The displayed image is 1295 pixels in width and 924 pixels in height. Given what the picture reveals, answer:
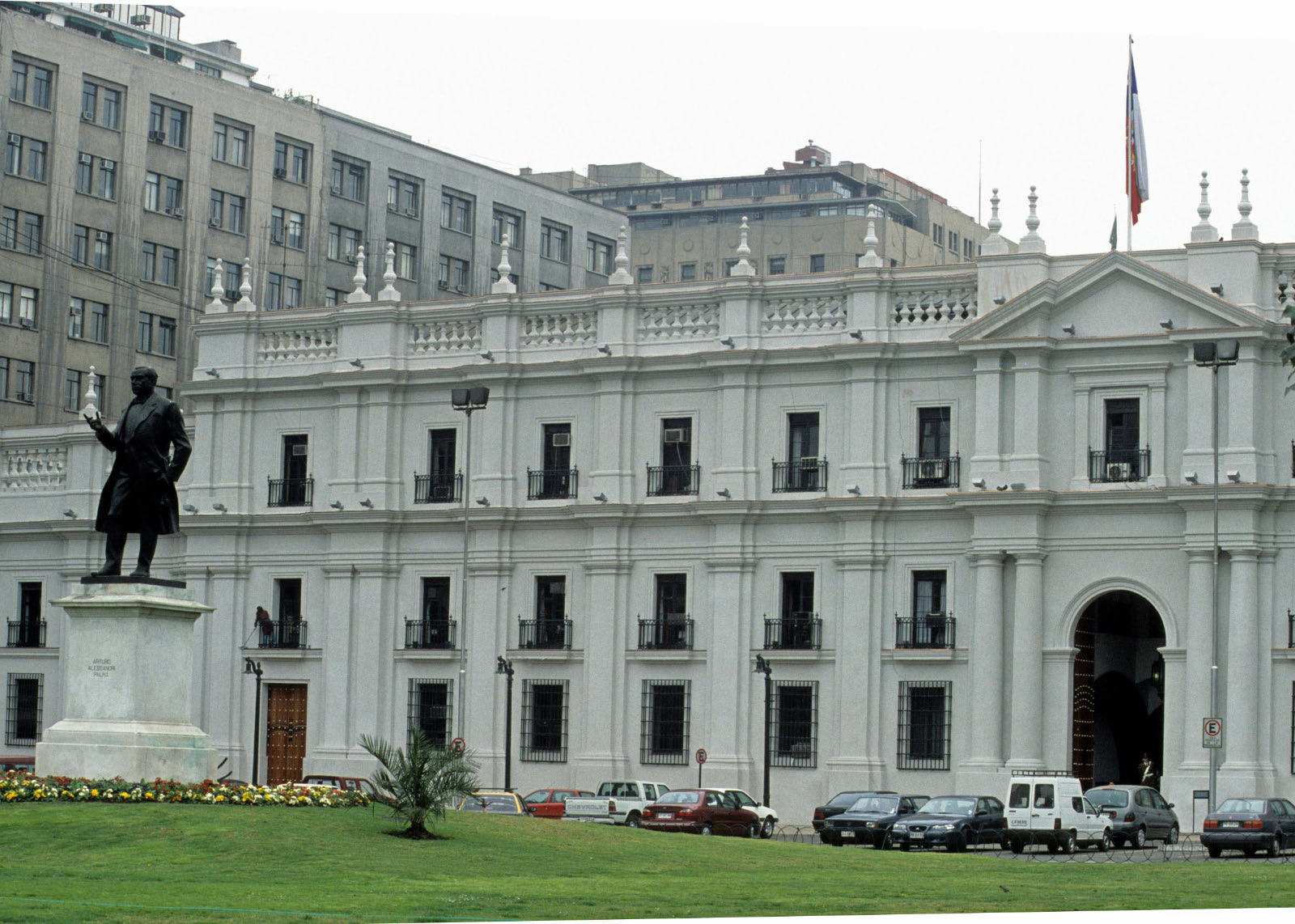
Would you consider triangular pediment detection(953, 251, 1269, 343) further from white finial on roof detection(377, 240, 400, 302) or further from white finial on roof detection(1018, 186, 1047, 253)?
white finial on roof detection(377, 240, 400, 302)

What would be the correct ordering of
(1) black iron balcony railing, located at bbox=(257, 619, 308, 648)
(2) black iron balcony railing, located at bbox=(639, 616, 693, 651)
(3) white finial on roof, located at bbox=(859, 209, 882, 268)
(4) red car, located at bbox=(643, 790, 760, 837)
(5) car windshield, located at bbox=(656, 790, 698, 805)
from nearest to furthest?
1. (4) red car, located at bbox=(643, 790, 760, 837)
2. (5) car windshield, located at bbox=(656, 790, 698, 805)
3. (3) white finial on roof, located at bbox=(859, 209, 882, 268)
4. (2) black iron balcony railing, located at bbox=(639, 616, 693, 651)
5. (1) black iron balcony railing, located at bbox=(257, 619, 308, 648)

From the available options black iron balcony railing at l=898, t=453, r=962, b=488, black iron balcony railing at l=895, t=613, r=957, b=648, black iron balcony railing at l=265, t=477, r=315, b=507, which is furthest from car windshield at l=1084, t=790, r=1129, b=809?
black iron balcony railing at l=265, t=477, r=315, b=507

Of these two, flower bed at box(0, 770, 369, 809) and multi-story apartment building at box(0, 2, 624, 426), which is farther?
multi-story apartment building at box(0, 2, 624, 426)

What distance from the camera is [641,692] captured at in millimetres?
58250

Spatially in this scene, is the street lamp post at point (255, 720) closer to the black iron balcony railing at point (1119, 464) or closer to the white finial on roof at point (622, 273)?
the white finial on roof at point (622, 273)

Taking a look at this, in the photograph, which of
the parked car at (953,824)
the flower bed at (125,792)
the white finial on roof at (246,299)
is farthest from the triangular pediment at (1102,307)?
the flower bed at (125,792)

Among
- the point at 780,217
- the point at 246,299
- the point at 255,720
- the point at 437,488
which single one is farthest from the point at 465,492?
the point at 780,217

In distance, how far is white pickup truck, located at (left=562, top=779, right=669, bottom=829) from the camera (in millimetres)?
50438

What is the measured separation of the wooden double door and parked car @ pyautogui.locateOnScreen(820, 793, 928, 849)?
20.6 meters

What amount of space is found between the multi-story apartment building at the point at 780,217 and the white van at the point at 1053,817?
6300cm

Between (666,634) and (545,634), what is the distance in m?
3.57

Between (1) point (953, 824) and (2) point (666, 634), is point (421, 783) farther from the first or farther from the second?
(2) point (666, 634)

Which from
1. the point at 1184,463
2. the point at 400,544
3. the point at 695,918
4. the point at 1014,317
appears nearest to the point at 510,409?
the point at 400,544

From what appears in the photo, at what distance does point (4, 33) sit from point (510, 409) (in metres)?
27.5
